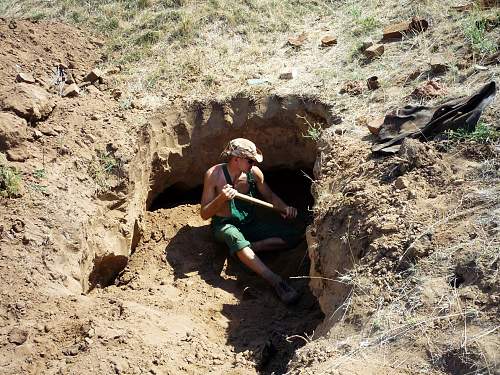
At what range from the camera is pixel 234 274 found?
5570mm

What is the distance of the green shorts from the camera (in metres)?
5.56

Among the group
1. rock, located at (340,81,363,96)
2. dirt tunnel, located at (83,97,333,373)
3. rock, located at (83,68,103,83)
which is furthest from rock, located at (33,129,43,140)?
rock, located at (340,81,363,96)

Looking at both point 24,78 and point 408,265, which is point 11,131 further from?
point 408,265

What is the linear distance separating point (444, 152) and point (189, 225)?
9.06 ft

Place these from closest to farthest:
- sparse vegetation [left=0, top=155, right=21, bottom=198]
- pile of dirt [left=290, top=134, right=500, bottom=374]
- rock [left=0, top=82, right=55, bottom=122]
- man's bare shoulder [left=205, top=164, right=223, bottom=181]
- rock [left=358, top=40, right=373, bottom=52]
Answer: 1. pile of dirt [left=290, top=134, right=500, bottom=374]
2. sparse vegetation [left=0, top=155, right=21, bottom=198]
3. rock [left=0, top=82, right=55, bottom=122]
4. man's bare shoulder [left=205, top=164, right=223, bottom=181]
5. rock [left=358, top=40, right=373, bottom=52]

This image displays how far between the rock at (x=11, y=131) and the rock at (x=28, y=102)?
110mm

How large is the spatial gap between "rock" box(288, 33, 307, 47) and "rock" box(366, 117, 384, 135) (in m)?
1.81

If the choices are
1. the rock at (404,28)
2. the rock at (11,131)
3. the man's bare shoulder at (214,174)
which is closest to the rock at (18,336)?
the rock at (11,131)

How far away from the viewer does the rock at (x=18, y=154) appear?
500 cm

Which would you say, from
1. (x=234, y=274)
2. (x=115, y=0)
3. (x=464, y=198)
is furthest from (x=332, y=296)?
(x=115, y=0)

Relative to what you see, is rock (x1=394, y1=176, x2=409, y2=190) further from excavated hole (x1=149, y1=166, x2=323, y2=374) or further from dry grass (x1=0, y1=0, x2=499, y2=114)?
dry grass (x1=0, y1=0, x2=499, y2=114)

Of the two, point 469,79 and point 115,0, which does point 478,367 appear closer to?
point 469,79

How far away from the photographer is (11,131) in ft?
16.5

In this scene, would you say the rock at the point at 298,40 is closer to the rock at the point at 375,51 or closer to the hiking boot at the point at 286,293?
the rock at the point at 375,51
